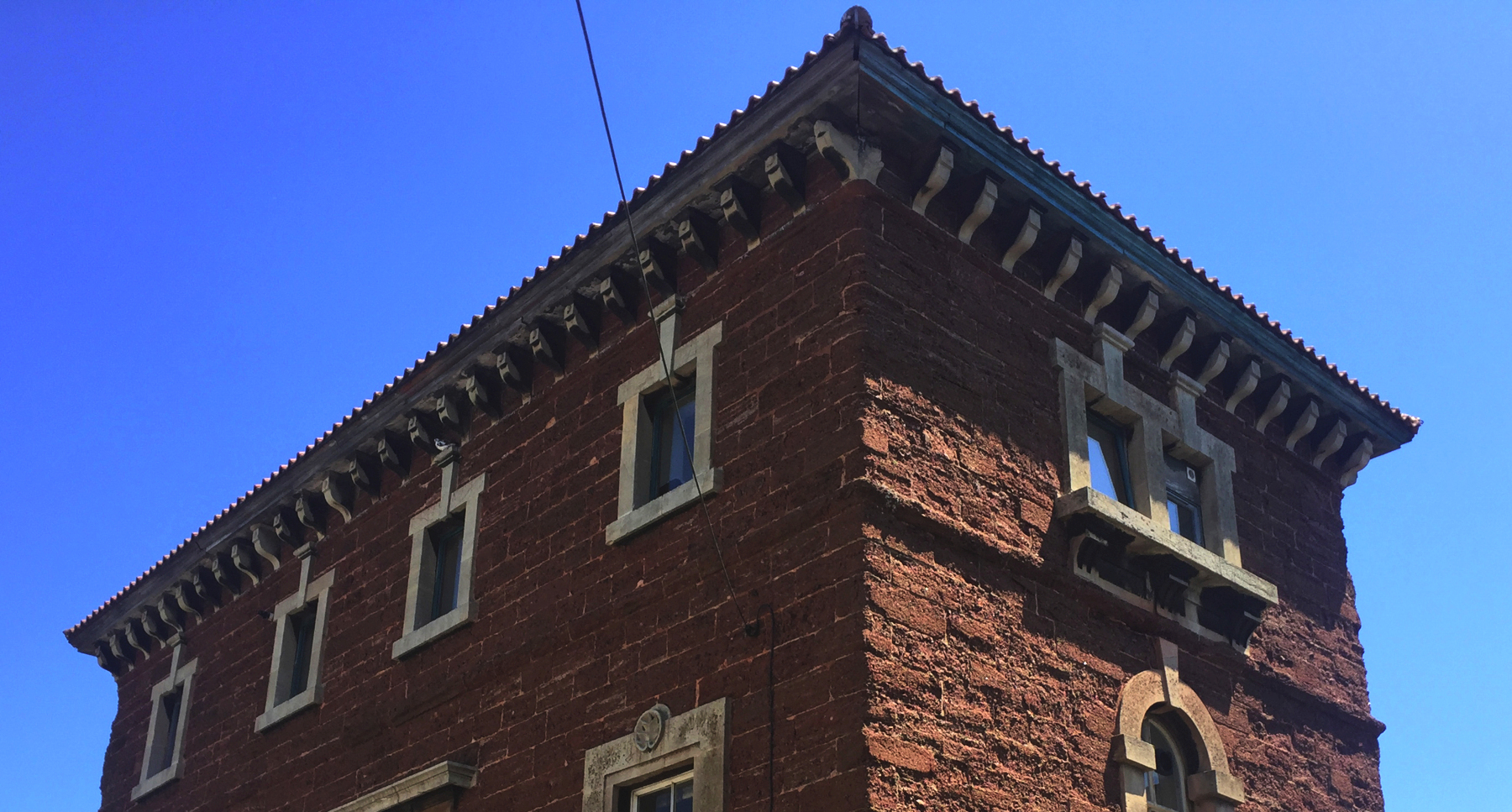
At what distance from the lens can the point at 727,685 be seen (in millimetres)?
11812

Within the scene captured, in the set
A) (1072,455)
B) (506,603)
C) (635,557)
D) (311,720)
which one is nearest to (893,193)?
(1072,455)

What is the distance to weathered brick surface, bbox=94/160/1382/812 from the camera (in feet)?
37.0

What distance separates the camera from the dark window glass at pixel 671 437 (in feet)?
44.3

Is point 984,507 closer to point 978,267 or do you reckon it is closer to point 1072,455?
point 1072,455

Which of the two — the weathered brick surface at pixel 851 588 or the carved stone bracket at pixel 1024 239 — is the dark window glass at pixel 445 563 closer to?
the weathered brick surface at pixel 851 588

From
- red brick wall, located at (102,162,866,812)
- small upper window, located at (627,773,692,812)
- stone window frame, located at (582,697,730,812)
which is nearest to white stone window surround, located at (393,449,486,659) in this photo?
red brick wall, located at (102,162,866,812)

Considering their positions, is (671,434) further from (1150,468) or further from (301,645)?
(301,645)

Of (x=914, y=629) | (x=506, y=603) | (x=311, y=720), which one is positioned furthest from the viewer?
(x=311, y=720)

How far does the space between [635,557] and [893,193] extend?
3677 millimetres

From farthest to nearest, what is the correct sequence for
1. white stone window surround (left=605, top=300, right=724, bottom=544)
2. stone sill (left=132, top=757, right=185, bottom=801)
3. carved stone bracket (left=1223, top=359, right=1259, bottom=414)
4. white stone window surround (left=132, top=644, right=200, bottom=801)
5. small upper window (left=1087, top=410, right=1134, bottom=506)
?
white stone window surround (left=132, top=644, right=200, bottom=801)
stone sill (left=132, top=757, right=185, bottom=801)
carved stone bracket (left=1223, top=359, right=1259, bottom=414)
small upper window (left=1087, top=410, right=1134, bottom=506)
white stone window surround (left=605, top=300, right=724, bottom=544)

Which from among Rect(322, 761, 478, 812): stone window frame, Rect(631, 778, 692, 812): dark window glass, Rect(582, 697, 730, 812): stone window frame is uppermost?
Rect(322, 761, 478, 812): stone window frame

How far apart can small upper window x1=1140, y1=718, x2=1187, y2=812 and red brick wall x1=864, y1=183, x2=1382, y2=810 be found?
535mm

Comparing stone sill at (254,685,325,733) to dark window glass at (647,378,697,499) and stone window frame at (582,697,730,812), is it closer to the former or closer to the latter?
stone window frame at (582,697,730,812)

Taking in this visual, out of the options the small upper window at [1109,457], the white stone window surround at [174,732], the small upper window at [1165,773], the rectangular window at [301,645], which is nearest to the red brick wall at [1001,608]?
the small upper window at [1165,773]
